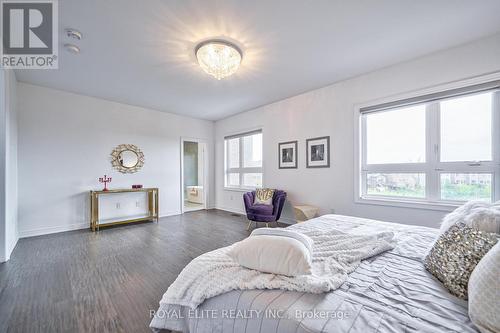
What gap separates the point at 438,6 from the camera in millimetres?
1959

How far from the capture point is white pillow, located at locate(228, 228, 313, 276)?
3.34 feet

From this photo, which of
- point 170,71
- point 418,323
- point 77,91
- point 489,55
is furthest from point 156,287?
point 489,55

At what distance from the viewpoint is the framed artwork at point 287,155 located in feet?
14.4

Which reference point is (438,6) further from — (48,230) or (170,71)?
(48,230)

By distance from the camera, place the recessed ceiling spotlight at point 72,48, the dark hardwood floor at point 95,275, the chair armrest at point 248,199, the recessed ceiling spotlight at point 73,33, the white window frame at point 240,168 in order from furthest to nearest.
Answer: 1. the white window frame at point 240,168
2. the chair armrest at point 248,199
3. the recessed ceiling spotlight at point 72,48
4. the recessed ceiling spotlight at point 73,33
5. the dark hardwood floor at point 95,275

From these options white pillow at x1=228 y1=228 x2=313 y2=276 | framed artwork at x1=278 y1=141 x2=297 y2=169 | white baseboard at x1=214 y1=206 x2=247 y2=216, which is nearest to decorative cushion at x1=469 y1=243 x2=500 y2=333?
white pillow at x1=228 y1=228 x2=313 y2=276

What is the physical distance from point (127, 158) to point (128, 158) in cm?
2

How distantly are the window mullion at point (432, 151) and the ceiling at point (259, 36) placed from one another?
0.80m

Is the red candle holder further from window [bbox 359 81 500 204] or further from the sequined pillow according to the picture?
the sequined pillow

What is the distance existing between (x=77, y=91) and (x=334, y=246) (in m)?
5.05

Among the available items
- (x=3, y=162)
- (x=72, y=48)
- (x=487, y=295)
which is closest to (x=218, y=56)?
(x=72, y=48)

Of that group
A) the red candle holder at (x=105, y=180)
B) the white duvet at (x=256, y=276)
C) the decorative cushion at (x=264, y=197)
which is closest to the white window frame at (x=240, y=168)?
the decorative cushion at (x=264, y=197)

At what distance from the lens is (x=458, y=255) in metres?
1.07

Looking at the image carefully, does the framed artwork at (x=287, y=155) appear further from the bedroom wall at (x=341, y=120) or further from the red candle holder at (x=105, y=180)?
the red candle holder at (x=105, y=180)
